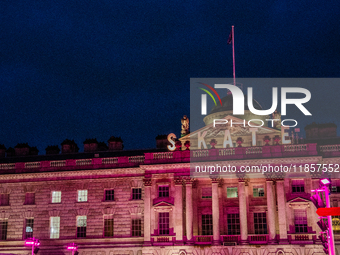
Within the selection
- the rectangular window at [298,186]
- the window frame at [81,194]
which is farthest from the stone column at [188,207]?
the window frame at [81,194]

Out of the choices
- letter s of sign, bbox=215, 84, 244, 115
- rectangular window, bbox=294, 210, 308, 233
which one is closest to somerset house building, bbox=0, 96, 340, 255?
rectangular window, bbox=294, 210, 308, 233

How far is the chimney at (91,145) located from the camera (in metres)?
67.1

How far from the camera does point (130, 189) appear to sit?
55.9 meters

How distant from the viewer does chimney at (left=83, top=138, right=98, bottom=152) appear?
67125mm

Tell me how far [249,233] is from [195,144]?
12542 millimetres

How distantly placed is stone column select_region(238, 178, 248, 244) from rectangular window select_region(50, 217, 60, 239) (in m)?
21.8

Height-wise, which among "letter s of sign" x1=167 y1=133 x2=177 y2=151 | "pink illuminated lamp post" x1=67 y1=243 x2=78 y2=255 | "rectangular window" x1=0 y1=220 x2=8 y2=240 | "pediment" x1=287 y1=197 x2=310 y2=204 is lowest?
"pink illuminated lamp post" x1=67 y1=243 x2=78 y2=255

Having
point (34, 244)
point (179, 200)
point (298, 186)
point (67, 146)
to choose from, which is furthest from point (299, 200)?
point (67, 146)

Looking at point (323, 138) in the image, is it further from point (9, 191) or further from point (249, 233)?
point (9, 191)

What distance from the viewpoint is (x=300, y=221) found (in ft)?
165

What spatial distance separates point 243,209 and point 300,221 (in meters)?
6.08

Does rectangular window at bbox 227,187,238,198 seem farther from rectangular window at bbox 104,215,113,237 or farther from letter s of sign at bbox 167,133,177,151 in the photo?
rectangular window at bbox 104,215,113,237

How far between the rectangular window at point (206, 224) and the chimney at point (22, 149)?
29813 millimetres

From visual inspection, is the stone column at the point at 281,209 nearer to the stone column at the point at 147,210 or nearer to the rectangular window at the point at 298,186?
the rectangular window at the point at 298,186
